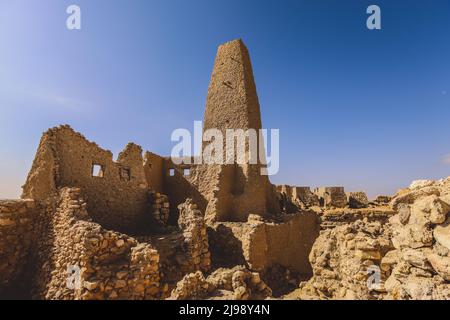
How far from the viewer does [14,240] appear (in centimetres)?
685

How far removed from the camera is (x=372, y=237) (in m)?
4.91

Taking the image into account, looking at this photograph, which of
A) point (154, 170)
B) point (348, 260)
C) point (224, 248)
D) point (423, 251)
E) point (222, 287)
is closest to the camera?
point (423, 251)

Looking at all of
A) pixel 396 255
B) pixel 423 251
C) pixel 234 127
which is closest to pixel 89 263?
pixel 396 255

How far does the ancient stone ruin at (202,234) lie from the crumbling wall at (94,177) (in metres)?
0.04

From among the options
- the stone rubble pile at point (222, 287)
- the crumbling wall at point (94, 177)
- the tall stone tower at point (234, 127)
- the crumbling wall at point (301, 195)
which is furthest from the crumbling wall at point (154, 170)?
the crumbling wall at point (301, 195)

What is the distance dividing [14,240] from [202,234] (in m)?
5.39

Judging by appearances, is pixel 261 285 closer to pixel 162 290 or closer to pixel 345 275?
pixel 345 275

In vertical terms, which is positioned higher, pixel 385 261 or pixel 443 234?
pixel 443 234

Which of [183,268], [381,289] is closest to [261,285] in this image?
[381,289]

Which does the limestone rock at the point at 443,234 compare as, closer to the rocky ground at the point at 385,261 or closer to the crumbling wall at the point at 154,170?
the rocky ground at the point at 385,261

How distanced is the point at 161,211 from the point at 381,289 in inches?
342

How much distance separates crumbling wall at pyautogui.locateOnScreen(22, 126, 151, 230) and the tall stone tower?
10.9 ft

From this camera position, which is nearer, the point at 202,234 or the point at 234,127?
the point at 202,234

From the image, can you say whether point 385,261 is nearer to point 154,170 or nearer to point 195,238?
point 195,238
